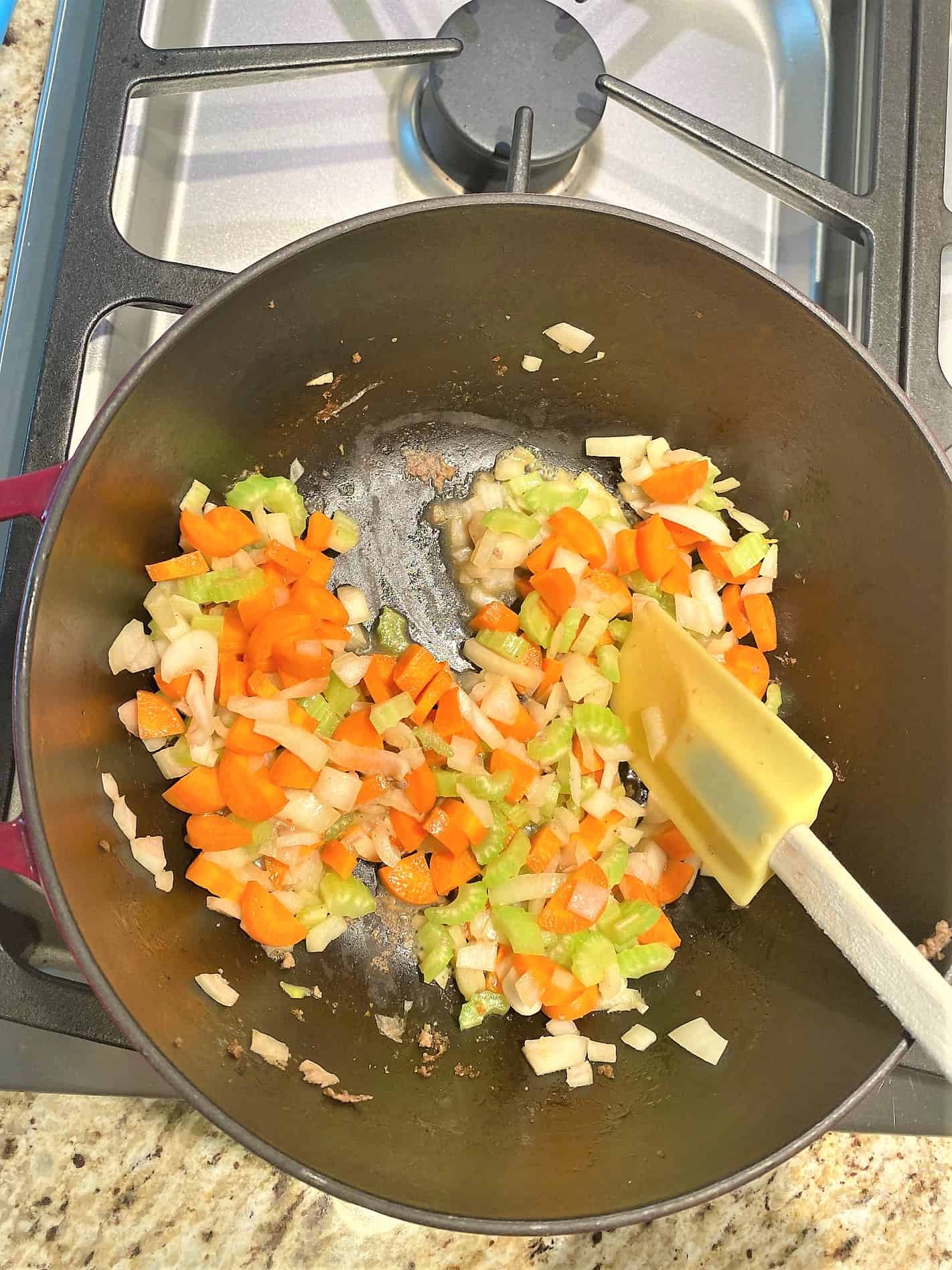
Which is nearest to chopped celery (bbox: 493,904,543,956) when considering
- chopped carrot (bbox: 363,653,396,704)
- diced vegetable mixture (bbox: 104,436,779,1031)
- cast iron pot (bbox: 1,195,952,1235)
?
diced vegetable mixture (bbox: 104,436,779,1031)

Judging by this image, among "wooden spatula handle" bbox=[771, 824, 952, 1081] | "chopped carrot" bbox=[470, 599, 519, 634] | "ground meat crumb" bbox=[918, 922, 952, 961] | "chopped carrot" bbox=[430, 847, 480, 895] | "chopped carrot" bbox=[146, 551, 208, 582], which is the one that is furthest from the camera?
"chopped carrot" bbox=[470, 599, 519, 634]

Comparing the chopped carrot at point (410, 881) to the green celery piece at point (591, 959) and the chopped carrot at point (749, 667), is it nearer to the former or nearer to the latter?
the green celery piece at point (591, 959)

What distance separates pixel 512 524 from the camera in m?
1.34

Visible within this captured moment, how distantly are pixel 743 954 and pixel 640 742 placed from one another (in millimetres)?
310

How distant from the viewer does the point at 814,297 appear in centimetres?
139

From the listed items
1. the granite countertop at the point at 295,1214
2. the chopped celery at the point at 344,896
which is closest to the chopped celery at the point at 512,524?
the chopped celery at the point at 344,896

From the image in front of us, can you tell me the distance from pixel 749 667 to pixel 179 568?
2.58 feet

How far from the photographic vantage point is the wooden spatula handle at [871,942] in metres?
0.87

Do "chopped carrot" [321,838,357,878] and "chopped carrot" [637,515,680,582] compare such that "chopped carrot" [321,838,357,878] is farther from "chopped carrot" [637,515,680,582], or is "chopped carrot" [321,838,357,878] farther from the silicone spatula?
"chopped carrot" [637,515,680,582]

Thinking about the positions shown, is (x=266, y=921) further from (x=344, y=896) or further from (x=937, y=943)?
(x=937, y=943)

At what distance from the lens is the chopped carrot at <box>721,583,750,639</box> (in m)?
1.35

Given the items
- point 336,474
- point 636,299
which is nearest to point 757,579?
point 636,299

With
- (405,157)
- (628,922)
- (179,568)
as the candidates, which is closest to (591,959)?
(628,922)

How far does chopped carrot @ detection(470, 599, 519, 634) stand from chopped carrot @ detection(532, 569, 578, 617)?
0.06 m
